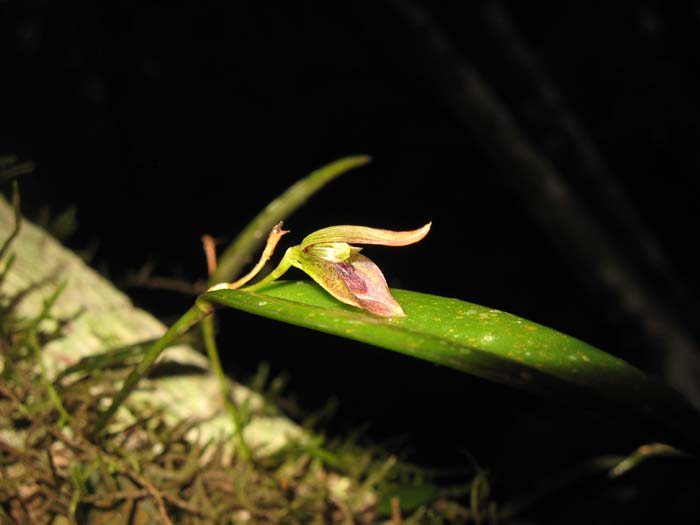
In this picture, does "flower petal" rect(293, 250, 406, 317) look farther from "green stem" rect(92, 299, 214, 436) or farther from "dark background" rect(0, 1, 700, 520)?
"dark background" rect(0, 1, 700, 520)

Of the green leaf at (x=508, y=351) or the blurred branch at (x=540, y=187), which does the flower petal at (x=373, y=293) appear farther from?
the blurred branch at (x=540, y=187)

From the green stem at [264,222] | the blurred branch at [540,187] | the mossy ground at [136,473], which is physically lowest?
the mossy ground at [136,473]

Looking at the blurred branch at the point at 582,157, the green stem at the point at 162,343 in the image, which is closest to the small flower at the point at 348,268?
the green stem at the point at 162,343

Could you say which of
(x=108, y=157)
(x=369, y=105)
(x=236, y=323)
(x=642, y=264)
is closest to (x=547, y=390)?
(x=236, y=323)

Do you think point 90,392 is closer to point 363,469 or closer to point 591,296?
point 363,469

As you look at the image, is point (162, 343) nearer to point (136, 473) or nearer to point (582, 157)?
point (136, 473)

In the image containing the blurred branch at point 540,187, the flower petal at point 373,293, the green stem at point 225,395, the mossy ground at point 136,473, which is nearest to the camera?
the flower petal at point 373,293

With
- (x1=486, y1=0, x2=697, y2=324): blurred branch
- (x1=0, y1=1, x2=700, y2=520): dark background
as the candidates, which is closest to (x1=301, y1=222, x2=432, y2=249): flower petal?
(x1=0, y1=1, x2=700, y2=520): dark background
